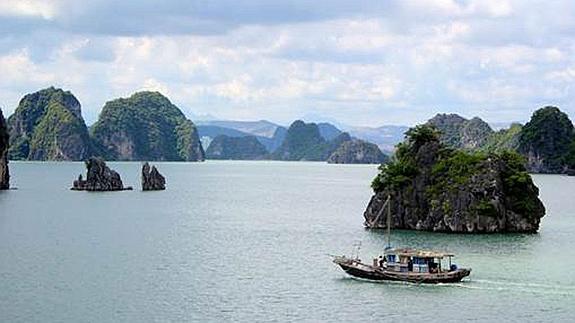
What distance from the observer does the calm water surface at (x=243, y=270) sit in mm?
51312

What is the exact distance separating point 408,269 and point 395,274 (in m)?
1.04

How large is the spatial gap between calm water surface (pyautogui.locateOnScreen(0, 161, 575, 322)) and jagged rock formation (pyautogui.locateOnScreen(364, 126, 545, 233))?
273cm

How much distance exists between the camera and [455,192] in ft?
288

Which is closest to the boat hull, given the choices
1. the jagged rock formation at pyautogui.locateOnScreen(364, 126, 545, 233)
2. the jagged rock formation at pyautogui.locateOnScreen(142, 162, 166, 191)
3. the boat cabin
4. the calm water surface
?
the boat cabin

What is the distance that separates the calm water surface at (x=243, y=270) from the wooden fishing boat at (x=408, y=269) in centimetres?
91

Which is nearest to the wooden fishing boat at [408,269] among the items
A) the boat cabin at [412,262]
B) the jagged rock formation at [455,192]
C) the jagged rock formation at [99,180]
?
the boat cabin at [412,262]

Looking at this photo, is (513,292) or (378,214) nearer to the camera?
(513,292)

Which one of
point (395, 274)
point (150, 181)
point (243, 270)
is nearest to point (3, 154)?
point (150, 181)

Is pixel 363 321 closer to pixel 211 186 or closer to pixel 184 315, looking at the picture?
pixel 184 315

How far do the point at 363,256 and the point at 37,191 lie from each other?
98102 millimetres

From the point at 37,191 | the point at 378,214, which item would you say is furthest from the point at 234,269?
the point at 37,191

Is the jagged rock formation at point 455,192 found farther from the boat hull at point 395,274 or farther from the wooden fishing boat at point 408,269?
the boat hull at point 395,274

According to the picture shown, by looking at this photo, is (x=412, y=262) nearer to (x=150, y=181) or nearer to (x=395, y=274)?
(x=395, y=274)

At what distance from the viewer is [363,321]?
48938 mm
